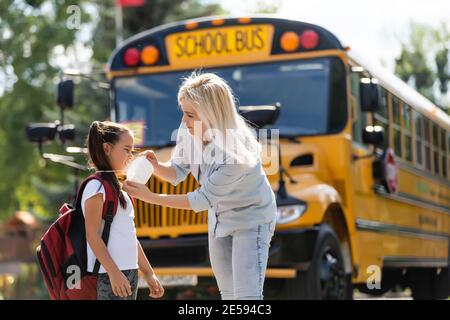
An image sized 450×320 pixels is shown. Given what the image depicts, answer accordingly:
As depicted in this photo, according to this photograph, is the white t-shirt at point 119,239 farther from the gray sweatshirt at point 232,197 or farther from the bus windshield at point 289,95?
the bus windshield at point 289,95

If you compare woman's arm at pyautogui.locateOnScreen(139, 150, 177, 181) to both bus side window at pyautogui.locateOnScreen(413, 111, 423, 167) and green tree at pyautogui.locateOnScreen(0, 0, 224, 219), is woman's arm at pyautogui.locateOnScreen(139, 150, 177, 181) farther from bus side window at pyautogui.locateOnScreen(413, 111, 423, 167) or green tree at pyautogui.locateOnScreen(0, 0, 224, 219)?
green tree at pyautogui.locateOnScreen(0, 0, 224, 219)

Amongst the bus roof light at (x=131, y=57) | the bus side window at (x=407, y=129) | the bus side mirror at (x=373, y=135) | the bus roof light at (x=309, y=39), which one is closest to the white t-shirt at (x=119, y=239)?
the bus roof light at (x=309, y=39)

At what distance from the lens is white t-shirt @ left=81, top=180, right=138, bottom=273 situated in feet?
13.7

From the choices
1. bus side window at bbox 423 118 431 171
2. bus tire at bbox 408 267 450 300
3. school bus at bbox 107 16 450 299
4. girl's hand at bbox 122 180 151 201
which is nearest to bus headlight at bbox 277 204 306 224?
school bus at bbox 107 16 450 299

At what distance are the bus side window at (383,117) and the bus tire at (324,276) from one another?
1.63 m

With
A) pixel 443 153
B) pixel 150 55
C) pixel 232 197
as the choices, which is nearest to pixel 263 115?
pixel 150 55

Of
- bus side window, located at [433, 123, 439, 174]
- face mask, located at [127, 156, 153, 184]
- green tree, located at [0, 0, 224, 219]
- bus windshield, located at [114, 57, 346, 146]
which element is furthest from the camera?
green tree, located at [0, 0, 224, 219]

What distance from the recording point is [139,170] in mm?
4238

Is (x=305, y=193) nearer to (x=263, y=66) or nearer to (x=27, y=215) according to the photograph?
(x=263, y=66)

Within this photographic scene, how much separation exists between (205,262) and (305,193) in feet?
2.89

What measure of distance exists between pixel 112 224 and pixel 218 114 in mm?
620

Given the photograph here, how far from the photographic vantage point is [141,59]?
8.91m

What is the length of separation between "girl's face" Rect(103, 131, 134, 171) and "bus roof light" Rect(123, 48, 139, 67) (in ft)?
15.4
